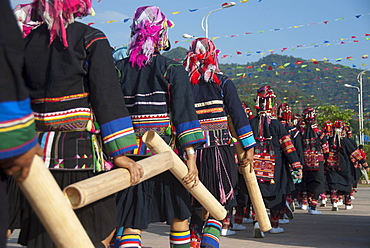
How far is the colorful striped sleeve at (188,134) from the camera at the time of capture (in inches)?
198

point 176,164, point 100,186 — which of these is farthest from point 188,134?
point 100,186

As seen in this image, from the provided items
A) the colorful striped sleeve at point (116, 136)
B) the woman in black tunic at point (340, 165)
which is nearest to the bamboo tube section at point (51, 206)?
the colorful striped sleeve at point (116, 136)

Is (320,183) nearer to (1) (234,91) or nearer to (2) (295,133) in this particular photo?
(2) (295,133)

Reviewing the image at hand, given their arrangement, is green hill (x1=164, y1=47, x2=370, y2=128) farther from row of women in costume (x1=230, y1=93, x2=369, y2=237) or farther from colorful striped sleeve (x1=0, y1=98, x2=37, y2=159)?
colorful striped sleeve (x1=0, y1=98, x2=37, y2=159)

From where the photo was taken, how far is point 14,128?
2.47m

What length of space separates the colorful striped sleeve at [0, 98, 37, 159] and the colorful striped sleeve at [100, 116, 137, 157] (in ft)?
3.82

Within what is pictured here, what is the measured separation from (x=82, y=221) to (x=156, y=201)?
4.66 feet

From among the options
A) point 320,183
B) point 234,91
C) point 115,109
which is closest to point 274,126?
point 234,91

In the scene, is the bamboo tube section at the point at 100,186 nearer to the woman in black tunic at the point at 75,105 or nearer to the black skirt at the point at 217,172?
the woman in black tunic at the point at 75,105

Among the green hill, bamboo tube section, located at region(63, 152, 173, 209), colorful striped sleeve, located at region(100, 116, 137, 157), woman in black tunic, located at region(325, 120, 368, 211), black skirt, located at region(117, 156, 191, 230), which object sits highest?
colorful striped sleeve, located at region(100, 116, 137, 157)

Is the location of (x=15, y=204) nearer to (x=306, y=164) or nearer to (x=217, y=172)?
(x=217, y=172)

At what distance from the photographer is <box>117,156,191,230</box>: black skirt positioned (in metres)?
5.01

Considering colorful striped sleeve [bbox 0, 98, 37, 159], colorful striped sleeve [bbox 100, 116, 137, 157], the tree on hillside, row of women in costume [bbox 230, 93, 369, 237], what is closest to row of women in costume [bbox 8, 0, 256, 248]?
colorful striped sleeve [bbox 100, 116, 137, 157]

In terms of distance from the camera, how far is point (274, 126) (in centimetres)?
970
